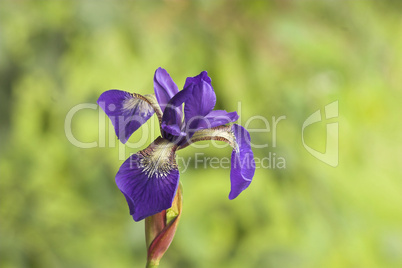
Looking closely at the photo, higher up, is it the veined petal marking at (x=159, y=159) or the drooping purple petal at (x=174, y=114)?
the drooping purple petal at (x=174, y=114)

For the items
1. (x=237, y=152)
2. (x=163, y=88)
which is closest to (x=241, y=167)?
(x=237, y=152)

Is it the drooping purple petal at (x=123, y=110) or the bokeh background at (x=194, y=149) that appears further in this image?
the bokeh background at (x=194, y=149)

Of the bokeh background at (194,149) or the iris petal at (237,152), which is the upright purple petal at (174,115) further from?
the bokeh background at (194,149)

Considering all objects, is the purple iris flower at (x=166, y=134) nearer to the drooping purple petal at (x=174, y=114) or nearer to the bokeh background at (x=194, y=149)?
the drooping purple petal at (x=174, y=114)

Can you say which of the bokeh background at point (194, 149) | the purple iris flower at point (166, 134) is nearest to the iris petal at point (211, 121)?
the purple iris flower at point (166, 134)

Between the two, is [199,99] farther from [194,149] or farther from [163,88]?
[194,149]

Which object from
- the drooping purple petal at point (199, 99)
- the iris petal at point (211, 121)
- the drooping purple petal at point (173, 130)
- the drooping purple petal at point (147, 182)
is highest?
the drooping purple petal at point (199, 99)

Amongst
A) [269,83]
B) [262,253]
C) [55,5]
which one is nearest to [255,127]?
[269,83]

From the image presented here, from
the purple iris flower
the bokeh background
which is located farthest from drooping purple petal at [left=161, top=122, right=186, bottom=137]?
the bokeh background
